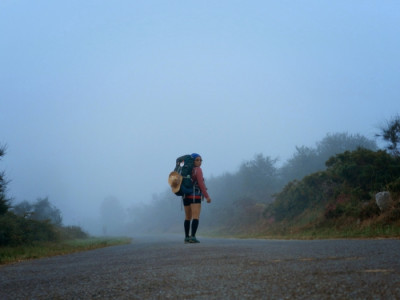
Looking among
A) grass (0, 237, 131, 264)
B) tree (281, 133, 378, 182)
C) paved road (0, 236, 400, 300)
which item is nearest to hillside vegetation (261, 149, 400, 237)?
paved road (0, 236, 400, 300)

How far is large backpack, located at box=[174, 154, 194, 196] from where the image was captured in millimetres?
8883

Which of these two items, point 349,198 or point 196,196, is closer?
point 196,196

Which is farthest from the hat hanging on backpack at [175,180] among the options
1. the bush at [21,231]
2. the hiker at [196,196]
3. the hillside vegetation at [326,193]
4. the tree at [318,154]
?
the tree at [318,154]

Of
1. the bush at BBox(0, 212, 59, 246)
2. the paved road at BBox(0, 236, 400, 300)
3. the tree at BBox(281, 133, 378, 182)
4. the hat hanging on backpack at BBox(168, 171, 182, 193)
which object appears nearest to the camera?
the paved road at BBox(0, 236, 400, 300)

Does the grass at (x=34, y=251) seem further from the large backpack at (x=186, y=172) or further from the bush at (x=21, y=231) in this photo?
the large backpack at (x=186, y=172)

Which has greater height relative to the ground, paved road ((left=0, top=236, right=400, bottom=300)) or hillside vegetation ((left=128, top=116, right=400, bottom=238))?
hillside vegetation ((left=128, top=116, right=400, bottom=238))

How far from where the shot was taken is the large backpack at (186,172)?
8.88 metres

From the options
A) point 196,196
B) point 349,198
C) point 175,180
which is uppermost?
point 175,180

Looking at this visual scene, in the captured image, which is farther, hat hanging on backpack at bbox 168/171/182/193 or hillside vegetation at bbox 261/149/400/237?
hillside vegetation at bbox 261/149/400/237

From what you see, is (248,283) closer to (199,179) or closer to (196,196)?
(199,179)

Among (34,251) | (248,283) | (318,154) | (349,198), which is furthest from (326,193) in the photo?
(318,154)

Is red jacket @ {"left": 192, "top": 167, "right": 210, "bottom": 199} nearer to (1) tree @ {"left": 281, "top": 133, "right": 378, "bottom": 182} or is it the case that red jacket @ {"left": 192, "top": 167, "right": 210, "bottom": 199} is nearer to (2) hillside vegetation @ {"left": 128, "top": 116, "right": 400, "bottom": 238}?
(2) hillside vegetation @ {"left": 128, "top": 116, "right": 400, "bottom": 238}

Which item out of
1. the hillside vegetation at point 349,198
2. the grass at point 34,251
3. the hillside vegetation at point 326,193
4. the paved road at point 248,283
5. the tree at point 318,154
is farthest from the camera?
the tree at point 318,154

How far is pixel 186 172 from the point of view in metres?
8.90
